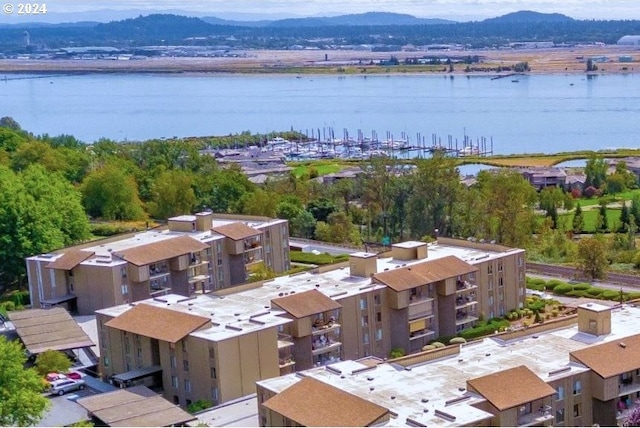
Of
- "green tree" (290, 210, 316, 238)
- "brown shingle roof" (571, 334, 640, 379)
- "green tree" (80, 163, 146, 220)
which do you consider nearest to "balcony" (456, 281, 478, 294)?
"brown shingle roof" (571, 334, 640, 379)

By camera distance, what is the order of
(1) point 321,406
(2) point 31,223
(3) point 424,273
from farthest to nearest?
(2) point 31,223 → (3) point 424,273 → (1) point 321,406

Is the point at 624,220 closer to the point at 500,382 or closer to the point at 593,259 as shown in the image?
the point at 593,259

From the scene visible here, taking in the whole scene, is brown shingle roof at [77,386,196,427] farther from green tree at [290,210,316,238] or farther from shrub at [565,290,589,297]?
green tree at [290,210,316,238]

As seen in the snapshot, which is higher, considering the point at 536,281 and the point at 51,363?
the point at 51,363

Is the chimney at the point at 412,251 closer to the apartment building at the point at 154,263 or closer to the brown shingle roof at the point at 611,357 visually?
the apartment building at the point at 154,263

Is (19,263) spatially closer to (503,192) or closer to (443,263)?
(443,263)

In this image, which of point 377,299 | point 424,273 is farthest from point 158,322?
point 424,273
